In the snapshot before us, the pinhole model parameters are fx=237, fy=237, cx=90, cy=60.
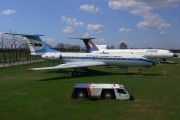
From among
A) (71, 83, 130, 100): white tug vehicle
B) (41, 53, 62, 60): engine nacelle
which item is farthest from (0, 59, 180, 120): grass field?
(41, 53, 62, 60): engine nacelle

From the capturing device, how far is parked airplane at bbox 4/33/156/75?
104ft

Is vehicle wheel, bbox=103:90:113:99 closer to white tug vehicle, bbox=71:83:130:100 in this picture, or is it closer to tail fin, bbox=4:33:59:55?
white tug vehicle, bbox=71:83:130:100

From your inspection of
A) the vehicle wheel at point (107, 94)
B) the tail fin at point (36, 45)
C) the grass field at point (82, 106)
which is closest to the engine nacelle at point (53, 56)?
the tail fin at point (36, 45)

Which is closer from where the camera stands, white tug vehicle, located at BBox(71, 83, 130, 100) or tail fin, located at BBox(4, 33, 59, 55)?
white tug vehicle, located at BBox(71, 83, 130, 100)

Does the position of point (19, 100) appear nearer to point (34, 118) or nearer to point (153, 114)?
point (34, 118)

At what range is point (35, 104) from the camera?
14.8 m

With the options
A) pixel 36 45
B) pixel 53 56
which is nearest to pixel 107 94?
pixel 53 56

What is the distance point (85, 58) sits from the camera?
108 ft

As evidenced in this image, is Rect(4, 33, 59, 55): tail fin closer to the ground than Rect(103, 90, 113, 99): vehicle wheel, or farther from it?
farther from it

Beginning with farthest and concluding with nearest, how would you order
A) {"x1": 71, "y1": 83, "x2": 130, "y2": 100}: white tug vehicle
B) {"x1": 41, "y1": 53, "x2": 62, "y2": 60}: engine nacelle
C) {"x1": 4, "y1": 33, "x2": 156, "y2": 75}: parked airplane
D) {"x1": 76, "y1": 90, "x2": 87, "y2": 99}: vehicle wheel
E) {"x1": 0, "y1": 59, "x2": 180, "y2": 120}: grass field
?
1. {"x1": 41, "y1": 53, "x2": 62, "y2": 60}: engine nacelle
2. {"x1": 4, "y1": 33, "x2": 156, "y2": 75}: parked airplane
3. {"x1": 76, "y1": 90, "x2": 87, "y2": 99}: vehicle wheel
4. {"x1": 71, "y1": 83, "x2": 130, "y2": 100}: white tug vehicle
5. {"x1": 0, "y1": 59, "x2": 180, "y2": 120}: grass field

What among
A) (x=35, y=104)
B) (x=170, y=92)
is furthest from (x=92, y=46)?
(x=35, y=104)

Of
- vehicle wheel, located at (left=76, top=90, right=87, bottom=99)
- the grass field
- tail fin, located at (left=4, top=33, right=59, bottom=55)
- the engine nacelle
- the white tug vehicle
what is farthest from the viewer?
tail fin, located at (left=4, top=33, right=59, bottom=55)

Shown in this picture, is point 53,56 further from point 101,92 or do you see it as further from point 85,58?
point 101,92

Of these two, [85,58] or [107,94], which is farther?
[85,58]
